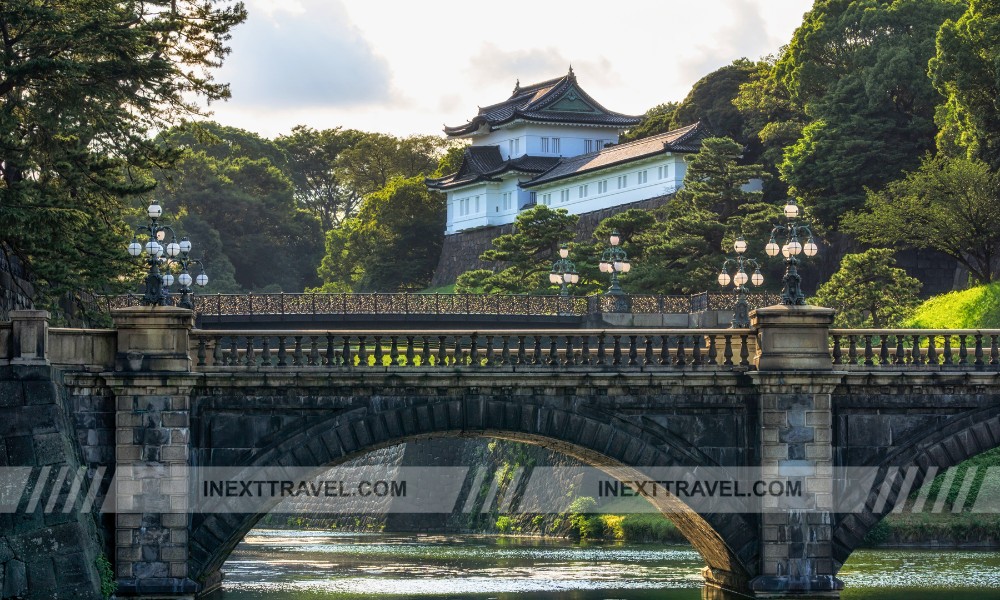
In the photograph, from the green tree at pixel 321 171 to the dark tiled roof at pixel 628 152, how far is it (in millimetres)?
34511

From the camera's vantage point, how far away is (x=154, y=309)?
37.3m

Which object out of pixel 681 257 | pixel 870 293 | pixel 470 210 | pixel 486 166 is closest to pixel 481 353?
pixel 870 293

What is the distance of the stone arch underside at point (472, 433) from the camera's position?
38406 mm

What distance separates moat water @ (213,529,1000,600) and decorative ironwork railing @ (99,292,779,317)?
866 centimetres

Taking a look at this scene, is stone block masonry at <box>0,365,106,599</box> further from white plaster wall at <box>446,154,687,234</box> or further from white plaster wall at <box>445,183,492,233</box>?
white plaster wall at <box>445,183,492,233</box>

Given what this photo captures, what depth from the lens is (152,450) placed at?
37594 mm

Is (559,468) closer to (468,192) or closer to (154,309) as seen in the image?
(154,309)

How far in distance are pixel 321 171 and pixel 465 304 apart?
85.1 meters

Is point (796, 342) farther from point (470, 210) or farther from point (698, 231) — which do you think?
point (470, 210)

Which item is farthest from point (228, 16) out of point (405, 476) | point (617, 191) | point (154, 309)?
point (617, 191)

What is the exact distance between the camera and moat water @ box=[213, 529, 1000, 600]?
4638 centimetres

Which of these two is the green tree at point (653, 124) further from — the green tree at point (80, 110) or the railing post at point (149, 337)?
the railing post at point (149, 337)

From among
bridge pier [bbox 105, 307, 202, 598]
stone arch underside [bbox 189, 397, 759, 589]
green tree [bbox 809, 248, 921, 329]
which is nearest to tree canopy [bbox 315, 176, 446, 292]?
green tree [bbox 809, 248, 921, 329]

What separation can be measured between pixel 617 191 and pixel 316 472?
232ft
